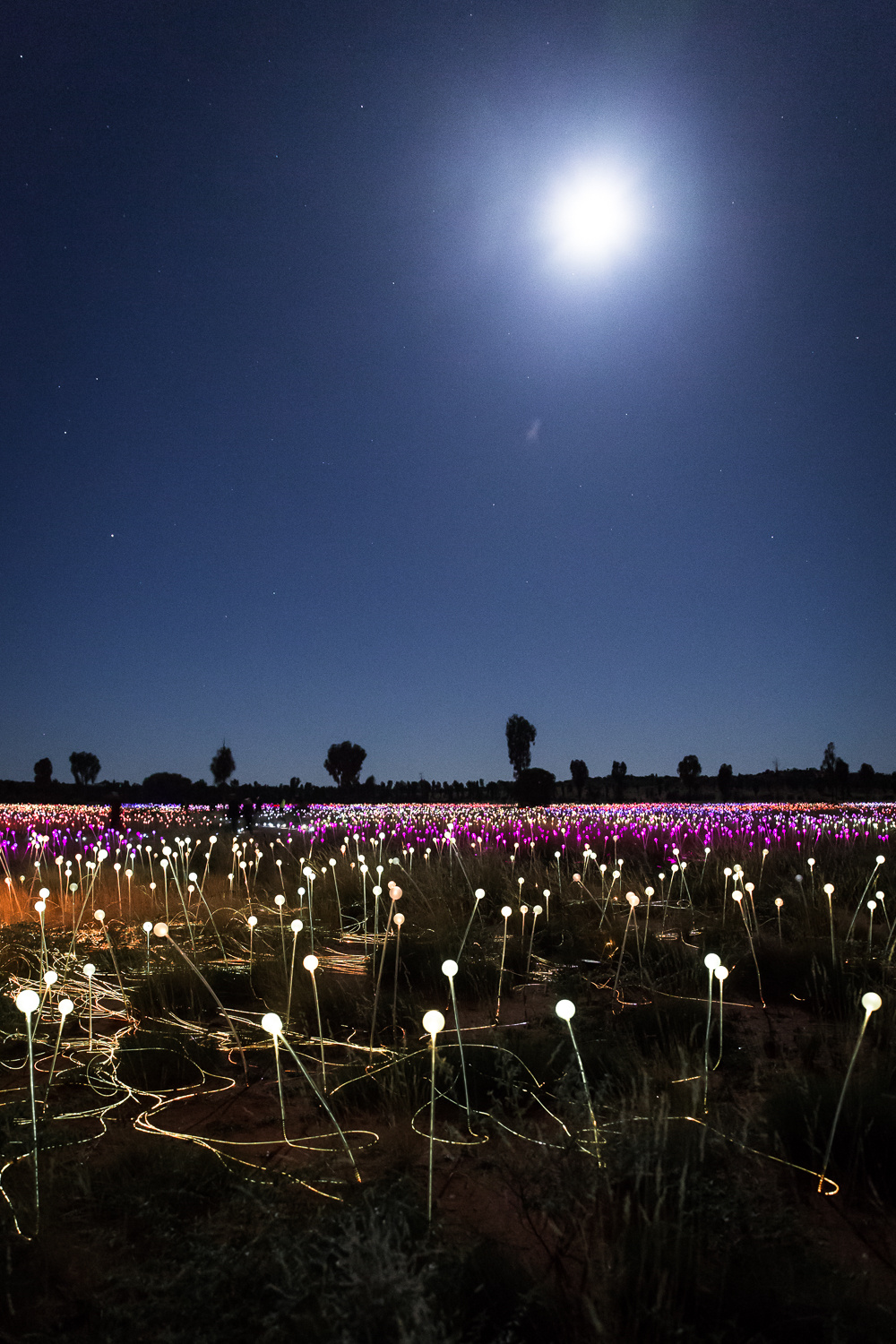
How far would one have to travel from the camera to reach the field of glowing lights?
219 cm

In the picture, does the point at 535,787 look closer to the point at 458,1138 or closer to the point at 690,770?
the point at 690,770

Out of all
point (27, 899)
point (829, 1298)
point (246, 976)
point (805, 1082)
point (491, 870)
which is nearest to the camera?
point (829, 1298)

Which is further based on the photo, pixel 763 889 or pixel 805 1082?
pixel 763 889

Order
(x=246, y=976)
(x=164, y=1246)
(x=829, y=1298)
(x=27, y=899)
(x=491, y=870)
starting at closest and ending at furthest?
(x=829, y=1298)
(x=164, y=1246)
(x=246, y=976)
(x=27, y=899)
(x=491, y=870)

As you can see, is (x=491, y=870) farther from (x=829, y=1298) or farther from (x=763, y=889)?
(x=829, y=1298)

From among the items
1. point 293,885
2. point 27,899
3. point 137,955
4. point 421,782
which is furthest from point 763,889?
point 421,782

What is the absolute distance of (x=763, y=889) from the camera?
860cm

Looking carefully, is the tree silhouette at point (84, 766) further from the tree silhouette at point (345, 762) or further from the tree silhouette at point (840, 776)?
the tree silhouette at point (840, 776)

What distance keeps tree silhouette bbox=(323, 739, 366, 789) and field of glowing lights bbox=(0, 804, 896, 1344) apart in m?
41.7

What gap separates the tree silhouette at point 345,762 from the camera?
1921 inches

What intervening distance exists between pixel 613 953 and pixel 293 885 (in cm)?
467

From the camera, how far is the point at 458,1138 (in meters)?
3.19

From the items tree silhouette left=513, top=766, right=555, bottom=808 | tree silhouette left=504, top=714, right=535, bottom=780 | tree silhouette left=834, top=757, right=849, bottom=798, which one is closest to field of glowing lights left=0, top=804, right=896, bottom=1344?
tree silhouette left=513, top=766, right=555, bottom=808

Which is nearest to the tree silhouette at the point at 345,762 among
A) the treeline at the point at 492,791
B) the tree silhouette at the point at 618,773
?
the treeline at the point at 492,791
